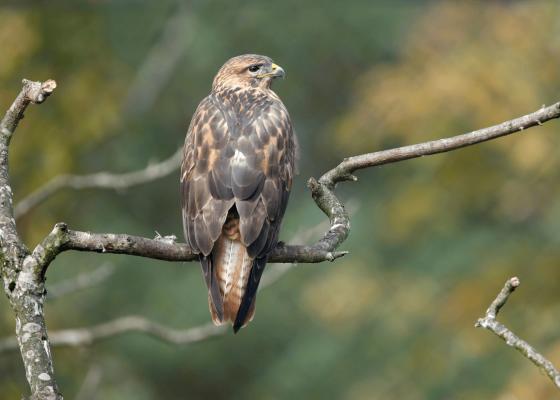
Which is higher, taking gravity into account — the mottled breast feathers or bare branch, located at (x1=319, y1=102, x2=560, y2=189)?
the mottled breast feathers

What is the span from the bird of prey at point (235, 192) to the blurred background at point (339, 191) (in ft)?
5.56

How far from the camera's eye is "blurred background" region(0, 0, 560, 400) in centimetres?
906

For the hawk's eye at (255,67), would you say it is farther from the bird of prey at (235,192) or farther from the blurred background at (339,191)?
the blurred background at (339,191)

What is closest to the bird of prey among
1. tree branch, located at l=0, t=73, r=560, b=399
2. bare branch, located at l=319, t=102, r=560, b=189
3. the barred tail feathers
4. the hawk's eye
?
the barred tail feathers

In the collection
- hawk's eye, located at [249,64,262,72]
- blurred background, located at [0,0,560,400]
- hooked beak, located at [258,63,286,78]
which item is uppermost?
blurred background, located at [0,0,560,400]

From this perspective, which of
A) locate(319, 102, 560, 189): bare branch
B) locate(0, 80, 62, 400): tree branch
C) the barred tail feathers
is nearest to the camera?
locate(0, 80, 62, 400): tree branch

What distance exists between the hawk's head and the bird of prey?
0.56 metres

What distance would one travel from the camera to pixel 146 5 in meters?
12.4

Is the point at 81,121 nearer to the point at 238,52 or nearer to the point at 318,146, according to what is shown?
the point at 238,52

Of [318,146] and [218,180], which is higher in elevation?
[318,146]

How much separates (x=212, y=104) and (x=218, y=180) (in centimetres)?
85

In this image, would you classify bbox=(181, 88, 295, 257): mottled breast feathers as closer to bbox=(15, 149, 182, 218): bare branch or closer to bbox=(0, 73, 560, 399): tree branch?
bbox=(0, 73, 560, 399): tree branch

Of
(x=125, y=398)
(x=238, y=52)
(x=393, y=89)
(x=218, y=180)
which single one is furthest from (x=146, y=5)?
(x=218, y=180)

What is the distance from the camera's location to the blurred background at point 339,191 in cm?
906
